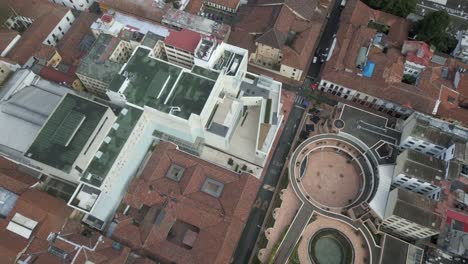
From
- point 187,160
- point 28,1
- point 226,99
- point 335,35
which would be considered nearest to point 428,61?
point 335,35

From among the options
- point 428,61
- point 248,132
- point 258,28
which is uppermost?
point 428,61

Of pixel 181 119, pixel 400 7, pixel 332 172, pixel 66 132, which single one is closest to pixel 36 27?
pixel 66 132

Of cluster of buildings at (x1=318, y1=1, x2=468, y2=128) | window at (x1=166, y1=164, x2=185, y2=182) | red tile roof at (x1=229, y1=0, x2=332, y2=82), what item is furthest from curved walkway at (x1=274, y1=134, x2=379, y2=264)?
red tile roof at (x1=229, y1=0, x2=332, y2=82)

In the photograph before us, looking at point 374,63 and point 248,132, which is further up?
point 374,63

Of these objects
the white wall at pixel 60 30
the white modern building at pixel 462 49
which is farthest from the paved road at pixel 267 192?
the white wall at pixel 60 30

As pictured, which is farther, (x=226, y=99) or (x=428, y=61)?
(x=428, y=61)

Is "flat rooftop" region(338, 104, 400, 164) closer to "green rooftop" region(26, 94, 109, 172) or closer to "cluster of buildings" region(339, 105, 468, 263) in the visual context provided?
"cluster of buildings" region(339, 105, 468, 263)

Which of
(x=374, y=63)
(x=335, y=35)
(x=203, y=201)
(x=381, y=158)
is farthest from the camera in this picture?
(x=335, y=35)

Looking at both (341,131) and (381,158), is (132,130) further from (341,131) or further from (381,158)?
(381,158)
